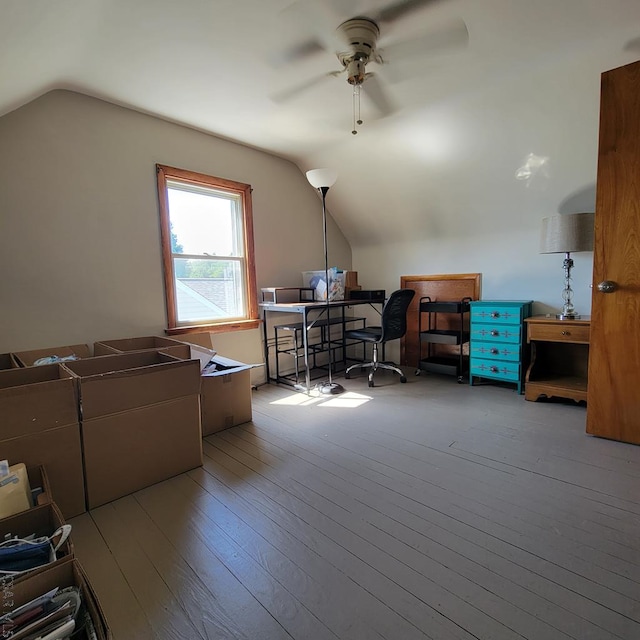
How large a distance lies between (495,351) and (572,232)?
117 centimetres

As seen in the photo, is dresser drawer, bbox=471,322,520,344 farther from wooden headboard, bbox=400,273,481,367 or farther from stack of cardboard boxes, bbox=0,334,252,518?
stack of cardboard boxes, bbox=0,334,252,518

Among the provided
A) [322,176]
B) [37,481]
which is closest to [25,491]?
[37,481]

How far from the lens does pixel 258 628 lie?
1.12 m

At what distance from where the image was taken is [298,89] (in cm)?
254

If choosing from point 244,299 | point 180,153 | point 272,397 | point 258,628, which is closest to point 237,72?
point 180,153

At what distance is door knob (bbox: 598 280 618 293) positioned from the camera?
7.16 ft

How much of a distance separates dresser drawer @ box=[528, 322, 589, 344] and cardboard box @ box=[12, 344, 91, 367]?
3463mm

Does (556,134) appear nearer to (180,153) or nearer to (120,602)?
Answer: (180,153)

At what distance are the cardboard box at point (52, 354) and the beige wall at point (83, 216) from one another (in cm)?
8

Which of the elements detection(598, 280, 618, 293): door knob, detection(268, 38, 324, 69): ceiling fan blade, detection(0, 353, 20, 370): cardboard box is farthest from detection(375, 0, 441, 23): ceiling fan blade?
detection(0, 353, 20, 370): cardboard box

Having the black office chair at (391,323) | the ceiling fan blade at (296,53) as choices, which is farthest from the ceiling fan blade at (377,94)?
the black office chair at (391,323)

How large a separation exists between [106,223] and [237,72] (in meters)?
1.45

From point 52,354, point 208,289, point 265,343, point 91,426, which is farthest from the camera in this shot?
point 265,343

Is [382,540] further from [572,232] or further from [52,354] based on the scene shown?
[572,232]
